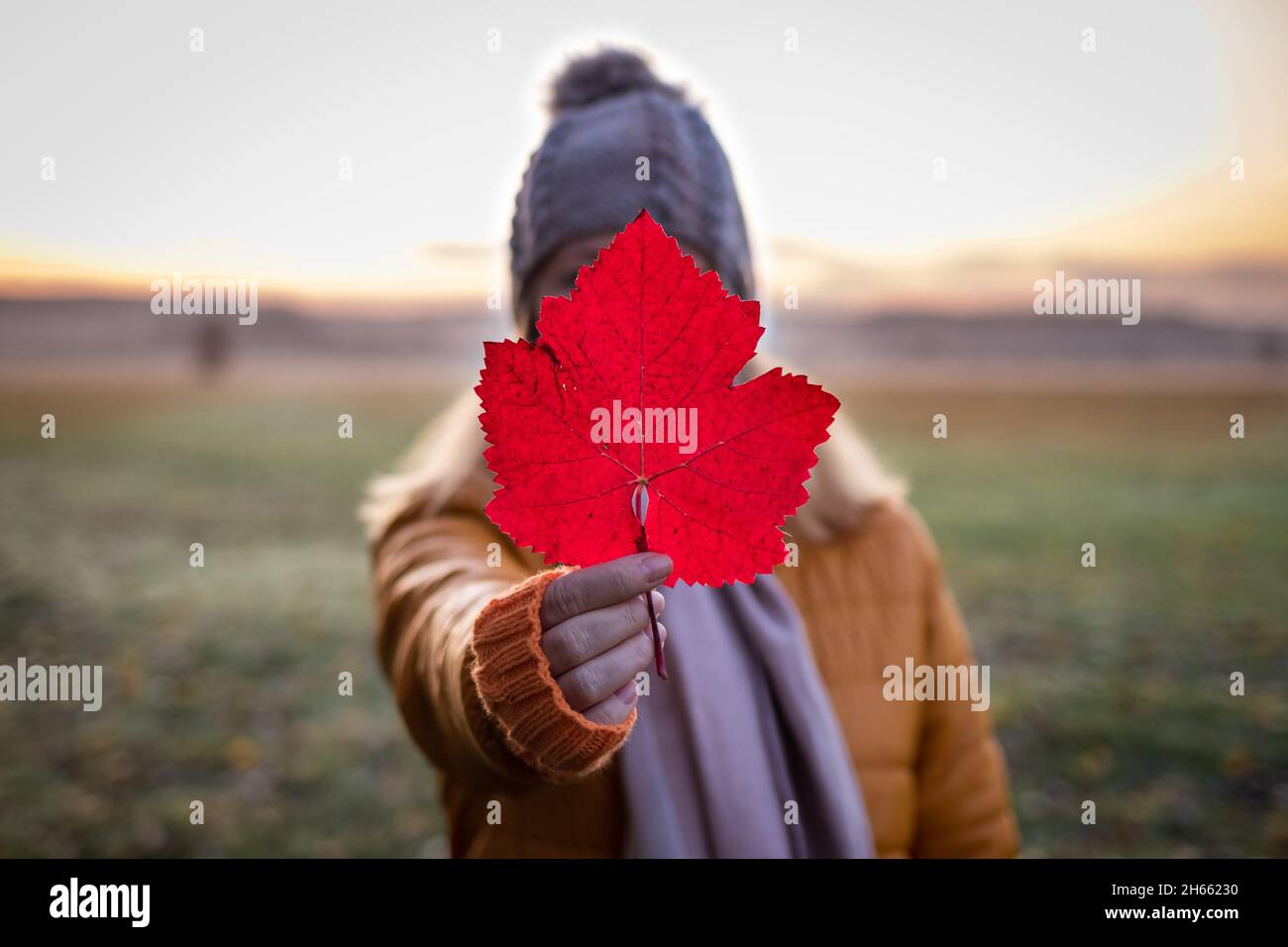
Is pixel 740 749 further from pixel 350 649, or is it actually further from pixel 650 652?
pixel 350 649

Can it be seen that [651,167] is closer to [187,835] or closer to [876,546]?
[876,546]

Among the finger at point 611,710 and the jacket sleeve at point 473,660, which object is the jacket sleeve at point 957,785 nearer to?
the jacket sleeve at point 473,660

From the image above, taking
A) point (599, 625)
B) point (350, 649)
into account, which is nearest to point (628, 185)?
point (599, 625)

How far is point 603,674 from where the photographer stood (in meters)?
0.72

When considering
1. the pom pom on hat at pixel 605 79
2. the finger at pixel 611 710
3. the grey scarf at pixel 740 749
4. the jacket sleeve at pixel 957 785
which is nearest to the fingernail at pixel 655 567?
the finger at pixel 611 710

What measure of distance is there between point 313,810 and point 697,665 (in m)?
2.69

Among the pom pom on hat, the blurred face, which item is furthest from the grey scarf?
the pom pom on hat

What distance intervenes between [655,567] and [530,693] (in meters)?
0.17

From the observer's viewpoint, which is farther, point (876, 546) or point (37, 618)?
point (37, 618)

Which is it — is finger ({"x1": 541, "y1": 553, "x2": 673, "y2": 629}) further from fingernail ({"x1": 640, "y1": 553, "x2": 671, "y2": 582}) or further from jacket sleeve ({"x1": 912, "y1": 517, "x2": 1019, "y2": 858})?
jacket sleeve ({"x1": 912, "y1": 517, "x2": 1019, "y2": 858})

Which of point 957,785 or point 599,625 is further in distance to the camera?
point 957,785

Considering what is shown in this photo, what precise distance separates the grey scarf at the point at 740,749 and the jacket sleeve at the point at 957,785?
0.71 feet
